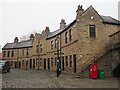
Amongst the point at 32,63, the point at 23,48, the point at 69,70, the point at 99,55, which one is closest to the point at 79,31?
the point at 99,55

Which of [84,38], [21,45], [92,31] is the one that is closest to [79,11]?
[92,31]

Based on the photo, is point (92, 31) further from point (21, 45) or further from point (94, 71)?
point (21, 45)

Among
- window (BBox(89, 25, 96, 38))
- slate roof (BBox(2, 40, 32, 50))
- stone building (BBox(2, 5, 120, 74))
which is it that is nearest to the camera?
stone building (BBox(2, 5, 120, 74))

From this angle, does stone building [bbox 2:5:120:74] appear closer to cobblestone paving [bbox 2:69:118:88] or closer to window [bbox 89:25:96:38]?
window [bbox 89:25:96:38]

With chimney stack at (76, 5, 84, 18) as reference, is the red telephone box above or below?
below

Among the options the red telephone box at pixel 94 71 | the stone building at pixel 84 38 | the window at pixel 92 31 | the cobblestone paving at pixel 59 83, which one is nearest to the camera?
the cobblestone paving at pixel 59 83

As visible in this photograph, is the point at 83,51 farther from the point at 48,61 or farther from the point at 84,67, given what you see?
the point at 48,61

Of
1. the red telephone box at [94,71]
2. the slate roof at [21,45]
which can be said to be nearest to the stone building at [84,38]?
the red telephone box at [94,71]

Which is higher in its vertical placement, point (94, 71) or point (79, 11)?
point (79, 11)

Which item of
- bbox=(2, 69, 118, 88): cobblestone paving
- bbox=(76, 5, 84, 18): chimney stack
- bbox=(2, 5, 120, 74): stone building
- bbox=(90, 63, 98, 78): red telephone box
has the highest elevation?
bbox=(76, 5, 84, 18): chimney stack

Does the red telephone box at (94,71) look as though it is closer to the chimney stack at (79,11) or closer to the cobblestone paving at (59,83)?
the cobblestone paving at (59,83)

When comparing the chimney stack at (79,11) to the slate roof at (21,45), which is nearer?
the chimney stack at (79,11)

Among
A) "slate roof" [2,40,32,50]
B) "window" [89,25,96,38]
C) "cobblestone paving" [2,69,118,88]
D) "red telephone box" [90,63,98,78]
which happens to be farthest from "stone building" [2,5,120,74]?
"slate roof" [2,40,32,50]

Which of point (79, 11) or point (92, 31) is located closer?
point (92, 31)
